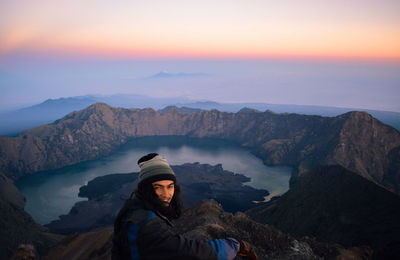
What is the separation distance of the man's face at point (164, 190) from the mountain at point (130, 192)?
54798 millimetres

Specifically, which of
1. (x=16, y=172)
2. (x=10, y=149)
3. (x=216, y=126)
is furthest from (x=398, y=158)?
(x=10, y=149)

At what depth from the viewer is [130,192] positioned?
2968 inches

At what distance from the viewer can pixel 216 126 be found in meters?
160

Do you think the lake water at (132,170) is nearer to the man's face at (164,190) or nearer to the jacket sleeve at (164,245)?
the man's face at (164,190)

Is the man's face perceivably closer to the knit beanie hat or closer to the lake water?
the knit beanie hat

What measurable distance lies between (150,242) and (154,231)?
106 millimetres

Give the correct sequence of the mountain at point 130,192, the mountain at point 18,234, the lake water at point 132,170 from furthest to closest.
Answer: the lake water at point 132,170 → the mountain at point 130,192 → the mountain at point 18,234

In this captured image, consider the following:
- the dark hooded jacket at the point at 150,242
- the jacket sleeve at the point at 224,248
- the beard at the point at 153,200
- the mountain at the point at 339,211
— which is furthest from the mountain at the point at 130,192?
the jacket sleeve at the point at 224,248

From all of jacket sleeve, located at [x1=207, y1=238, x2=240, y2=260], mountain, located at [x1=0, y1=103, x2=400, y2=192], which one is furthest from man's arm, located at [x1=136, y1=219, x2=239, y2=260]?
mountain, located at [x1=0, y1=103, x2=400, y2=192]

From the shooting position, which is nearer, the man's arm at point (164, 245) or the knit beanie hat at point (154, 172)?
the man's arm at point (164, 245)

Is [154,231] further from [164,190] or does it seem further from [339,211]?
[339,211]

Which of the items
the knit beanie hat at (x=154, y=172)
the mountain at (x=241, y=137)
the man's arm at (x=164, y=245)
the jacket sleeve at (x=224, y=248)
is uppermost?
the knit beanie hat at (x=154, y=172)

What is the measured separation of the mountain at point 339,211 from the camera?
85.5 ft

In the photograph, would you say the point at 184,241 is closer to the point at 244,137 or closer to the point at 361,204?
the point at 361,204
